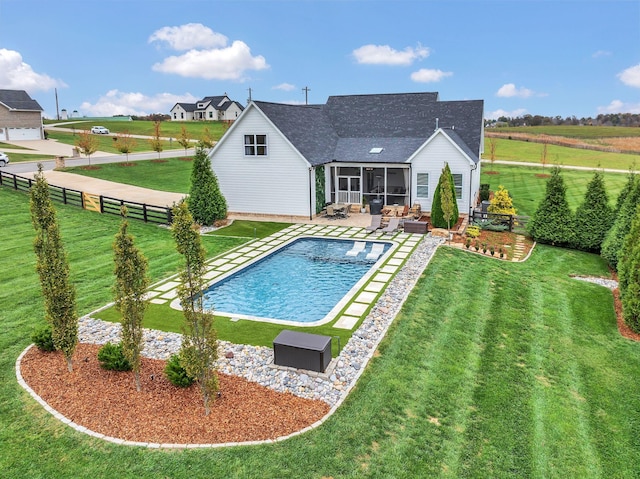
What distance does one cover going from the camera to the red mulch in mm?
8188

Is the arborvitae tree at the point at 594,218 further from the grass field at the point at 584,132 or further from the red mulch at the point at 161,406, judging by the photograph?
the grass field at the point at 584,132

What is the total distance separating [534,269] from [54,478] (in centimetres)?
1704

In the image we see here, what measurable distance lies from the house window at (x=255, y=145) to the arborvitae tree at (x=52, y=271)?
17.0m

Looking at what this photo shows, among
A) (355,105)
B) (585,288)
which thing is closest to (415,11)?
(355,105)

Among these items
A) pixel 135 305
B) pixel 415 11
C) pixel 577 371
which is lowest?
pixel 577 371

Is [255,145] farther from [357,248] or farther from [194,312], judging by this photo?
[194,312]

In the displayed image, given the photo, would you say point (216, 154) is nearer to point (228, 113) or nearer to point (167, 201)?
point (167, 201)

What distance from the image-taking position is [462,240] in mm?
21953

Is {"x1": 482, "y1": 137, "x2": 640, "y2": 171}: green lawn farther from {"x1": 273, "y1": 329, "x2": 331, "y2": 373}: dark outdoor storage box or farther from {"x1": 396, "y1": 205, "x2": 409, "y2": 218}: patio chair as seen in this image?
{"x1": 273, "y1": 329, "x2": 331, "y2": 373}: dark outdoor storage box

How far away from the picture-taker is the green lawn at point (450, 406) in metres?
7.55

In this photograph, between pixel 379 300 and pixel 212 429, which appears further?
pixel 379 300

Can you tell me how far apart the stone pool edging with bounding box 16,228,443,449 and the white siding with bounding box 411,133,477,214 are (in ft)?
44.8

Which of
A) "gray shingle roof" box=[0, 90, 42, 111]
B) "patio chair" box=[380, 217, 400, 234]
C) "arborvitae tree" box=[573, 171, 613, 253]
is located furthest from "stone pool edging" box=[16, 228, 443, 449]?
"gray shingle roof" box=[0, 90, 42, 111]

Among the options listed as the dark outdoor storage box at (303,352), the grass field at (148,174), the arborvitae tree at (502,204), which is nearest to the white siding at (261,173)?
the grass field at (148,174)
